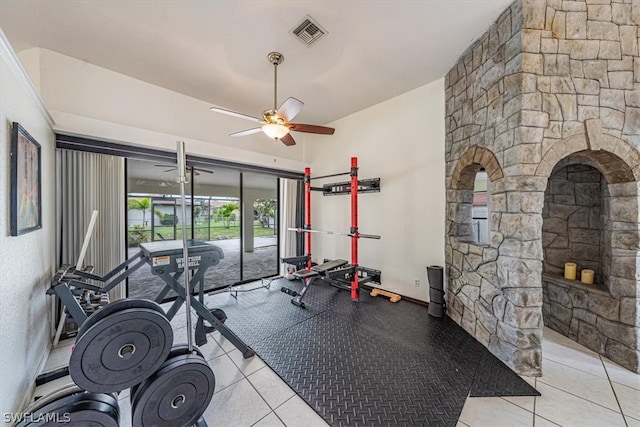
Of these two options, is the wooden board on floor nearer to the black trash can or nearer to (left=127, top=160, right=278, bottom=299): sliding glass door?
the black trash can

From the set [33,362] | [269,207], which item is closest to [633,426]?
[33,362]

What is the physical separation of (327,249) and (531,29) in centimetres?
432

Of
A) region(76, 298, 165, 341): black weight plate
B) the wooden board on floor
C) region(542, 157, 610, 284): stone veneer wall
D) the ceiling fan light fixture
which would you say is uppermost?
the ceiling fan light fixture

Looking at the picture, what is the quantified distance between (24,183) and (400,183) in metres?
4.17

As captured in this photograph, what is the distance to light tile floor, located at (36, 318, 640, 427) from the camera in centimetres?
167

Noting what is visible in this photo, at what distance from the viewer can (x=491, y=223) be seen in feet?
8.09

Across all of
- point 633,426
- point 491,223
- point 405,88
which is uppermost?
point 405,88

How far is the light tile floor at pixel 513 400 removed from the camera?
1666 millimetres

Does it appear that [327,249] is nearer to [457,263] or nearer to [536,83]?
[457,263]

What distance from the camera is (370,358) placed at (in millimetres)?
2350

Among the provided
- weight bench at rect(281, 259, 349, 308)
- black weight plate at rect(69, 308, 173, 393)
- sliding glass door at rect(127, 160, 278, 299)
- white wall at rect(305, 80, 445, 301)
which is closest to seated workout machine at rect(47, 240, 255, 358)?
black weight plate at rect(69, 308, 173, 393)

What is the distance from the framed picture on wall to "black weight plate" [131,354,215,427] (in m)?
1.37

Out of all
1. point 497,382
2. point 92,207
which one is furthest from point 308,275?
point 92,207

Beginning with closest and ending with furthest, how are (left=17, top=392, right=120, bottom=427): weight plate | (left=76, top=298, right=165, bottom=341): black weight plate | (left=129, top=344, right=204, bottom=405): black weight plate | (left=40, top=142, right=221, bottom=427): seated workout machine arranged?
(left=17, top=392, right=120, bottom=427): weight plate, (left=40, top=142, right=221, bottom=427): seated workout machine, (left=76, top=298, right=165, bottom=341): black weight plate, (left=129, top=344, right=204, bottom=405): black weight plate
